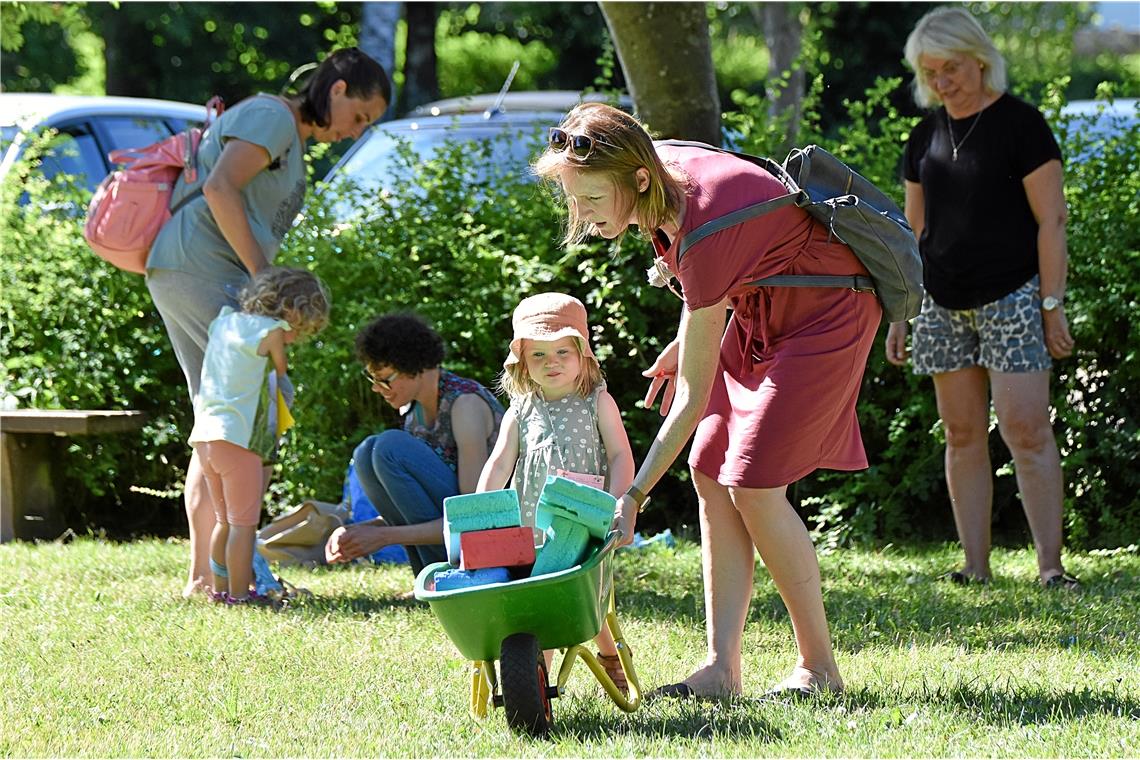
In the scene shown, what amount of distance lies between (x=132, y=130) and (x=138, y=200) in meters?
4.89

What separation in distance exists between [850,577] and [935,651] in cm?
141

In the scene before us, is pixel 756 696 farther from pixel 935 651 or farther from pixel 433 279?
pixel 433 279

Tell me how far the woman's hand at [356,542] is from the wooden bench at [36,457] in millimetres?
2182

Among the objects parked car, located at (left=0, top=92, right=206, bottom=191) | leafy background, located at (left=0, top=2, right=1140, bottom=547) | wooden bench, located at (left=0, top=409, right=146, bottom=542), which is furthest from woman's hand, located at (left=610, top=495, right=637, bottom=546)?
parked car, located at (left=0, top=92, right=206, bottom=191)

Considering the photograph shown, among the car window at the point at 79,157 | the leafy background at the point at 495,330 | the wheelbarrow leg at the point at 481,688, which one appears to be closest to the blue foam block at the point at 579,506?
the wheelbarrow leg at the point at 481,688

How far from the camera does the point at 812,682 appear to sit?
380cm

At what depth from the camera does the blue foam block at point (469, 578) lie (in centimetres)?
350

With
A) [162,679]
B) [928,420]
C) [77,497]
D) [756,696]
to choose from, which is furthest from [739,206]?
[77,497]

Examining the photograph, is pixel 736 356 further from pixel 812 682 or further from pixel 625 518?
pixel 812 682

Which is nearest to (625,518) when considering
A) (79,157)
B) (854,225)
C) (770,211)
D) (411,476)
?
(770,211)

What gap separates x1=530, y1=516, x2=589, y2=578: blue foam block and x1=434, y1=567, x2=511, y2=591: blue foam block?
0.33 feet

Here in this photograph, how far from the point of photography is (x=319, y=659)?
4.43 m

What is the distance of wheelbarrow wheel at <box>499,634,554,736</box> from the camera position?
3398 millimetres

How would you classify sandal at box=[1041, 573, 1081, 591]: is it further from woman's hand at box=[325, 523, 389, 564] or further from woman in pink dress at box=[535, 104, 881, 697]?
woman's hand at box=[325, 523, 389, 564]
